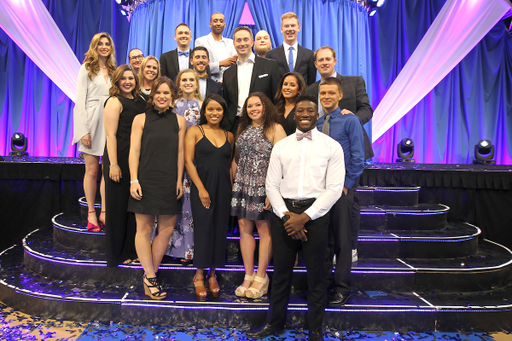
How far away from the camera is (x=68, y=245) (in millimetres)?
2963

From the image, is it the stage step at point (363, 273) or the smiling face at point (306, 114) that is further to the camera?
the stage step at point (363, 273)

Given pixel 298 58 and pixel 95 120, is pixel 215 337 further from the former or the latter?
pixel 298 58

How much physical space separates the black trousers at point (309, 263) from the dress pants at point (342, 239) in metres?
0.31

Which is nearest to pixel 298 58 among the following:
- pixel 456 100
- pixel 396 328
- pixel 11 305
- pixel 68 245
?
pixel 396 328

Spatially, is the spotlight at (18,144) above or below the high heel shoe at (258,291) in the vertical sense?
above

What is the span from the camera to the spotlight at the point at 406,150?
6.46 m

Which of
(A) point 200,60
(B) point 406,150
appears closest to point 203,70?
(A) point 200,60

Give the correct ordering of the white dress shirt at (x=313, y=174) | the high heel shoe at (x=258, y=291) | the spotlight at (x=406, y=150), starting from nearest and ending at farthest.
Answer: the white dress shirt at (x=313, y=174), the high heel shoe at (x=258, y=291), the spotlight at (x=406, y=150)

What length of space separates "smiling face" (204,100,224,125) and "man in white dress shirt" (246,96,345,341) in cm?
52

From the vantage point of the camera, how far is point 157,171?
222cm

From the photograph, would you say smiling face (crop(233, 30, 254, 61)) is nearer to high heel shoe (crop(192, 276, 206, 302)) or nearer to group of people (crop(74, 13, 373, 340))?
group of people (crop(74, 13, 373, 340))

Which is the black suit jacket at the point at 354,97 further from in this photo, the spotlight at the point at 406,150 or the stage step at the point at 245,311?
the spotlight at the point at 406,150

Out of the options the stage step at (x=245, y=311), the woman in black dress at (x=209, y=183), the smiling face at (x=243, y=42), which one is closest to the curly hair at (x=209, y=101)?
the woman in black dress at (x=209, y=183)

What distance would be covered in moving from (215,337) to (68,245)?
164 cm
